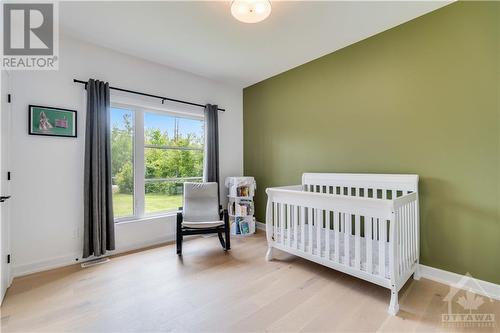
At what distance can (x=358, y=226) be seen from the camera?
191cm

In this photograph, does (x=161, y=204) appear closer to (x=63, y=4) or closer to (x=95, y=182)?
(x=95, y=182)

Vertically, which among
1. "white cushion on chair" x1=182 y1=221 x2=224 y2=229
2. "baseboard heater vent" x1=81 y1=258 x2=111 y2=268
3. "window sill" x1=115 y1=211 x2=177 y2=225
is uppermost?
"window sill" x1=115 y1=211 x2=177 y2=225

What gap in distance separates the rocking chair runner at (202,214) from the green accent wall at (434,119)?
1517 mm

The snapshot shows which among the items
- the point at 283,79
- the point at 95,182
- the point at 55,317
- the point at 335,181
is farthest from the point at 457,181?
the point at 95,182

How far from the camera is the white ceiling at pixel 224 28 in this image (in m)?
2.15

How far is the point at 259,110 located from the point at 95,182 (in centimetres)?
268

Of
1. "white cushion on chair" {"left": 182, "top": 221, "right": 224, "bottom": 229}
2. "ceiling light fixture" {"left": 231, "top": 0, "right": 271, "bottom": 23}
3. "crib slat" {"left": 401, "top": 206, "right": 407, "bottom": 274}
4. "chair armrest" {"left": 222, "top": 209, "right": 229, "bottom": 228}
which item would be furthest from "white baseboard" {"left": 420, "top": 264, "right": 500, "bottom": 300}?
"ceiling light fixture" {"left": 231, "top": 0, "right": 271, "bottom": 23}

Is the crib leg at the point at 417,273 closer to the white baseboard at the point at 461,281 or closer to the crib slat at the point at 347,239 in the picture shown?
the white baseboard at the point at 461,281

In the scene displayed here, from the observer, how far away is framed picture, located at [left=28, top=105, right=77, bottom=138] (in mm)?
2410

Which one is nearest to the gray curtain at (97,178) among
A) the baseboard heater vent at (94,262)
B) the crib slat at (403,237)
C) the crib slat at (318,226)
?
the baseboard heater vent at (94,262)

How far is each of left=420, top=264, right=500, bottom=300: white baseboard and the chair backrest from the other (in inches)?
96.0

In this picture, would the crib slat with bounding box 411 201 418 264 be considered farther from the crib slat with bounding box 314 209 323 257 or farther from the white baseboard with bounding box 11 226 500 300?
the crib slat with bounding box 314 209 323 257

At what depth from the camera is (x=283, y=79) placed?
3680 millimetres

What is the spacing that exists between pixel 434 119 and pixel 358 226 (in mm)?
1335
